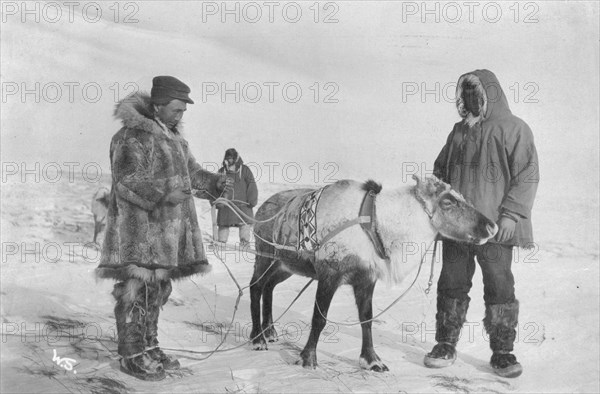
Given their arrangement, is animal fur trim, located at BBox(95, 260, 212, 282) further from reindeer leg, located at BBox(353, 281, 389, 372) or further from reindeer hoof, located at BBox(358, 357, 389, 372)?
reindeer hoof, located at BBox(358, 357, 389, 372)

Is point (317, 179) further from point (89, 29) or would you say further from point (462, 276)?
point (89, 29)

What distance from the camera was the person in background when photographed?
5.53m

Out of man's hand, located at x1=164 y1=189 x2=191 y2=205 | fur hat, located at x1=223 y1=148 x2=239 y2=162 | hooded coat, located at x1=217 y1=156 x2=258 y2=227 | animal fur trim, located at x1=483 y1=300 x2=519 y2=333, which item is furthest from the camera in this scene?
hooded coat, located at x1=217 y1=156 x2=258 y2=227

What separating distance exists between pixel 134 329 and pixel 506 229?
2.53 meters

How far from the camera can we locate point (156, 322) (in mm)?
4145

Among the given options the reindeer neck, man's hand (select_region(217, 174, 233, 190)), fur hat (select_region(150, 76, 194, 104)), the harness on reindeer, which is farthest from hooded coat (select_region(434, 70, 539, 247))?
fur hat (select_region(150, 76, 194, 104))

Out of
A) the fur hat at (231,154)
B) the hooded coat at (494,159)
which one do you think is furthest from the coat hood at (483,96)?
the fur hat at (231,154)

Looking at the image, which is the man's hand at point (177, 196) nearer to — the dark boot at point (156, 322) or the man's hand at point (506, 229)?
the dark boot at point (156, 322)

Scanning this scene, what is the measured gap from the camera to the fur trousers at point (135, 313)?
3994 mm

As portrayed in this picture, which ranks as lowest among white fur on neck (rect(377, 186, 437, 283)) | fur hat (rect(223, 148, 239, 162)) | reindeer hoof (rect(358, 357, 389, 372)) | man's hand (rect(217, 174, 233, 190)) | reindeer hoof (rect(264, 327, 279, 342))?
reindeer hoof (rect(358, 357, 389, 372))

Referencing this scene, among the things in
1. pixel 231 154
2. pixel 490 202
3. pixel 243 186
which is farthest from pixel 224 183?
pixel 490 202

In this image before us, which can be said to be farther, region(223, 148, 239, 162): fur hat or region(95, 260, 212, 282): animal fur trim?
region(223, 148, 239, 162): fur hat

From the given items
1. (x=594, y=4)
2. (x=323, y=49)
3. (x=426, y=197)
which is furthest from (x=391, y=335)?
(x=594, y=4)

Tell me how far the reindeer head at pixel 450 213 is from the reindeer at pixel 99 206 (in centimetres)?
399
